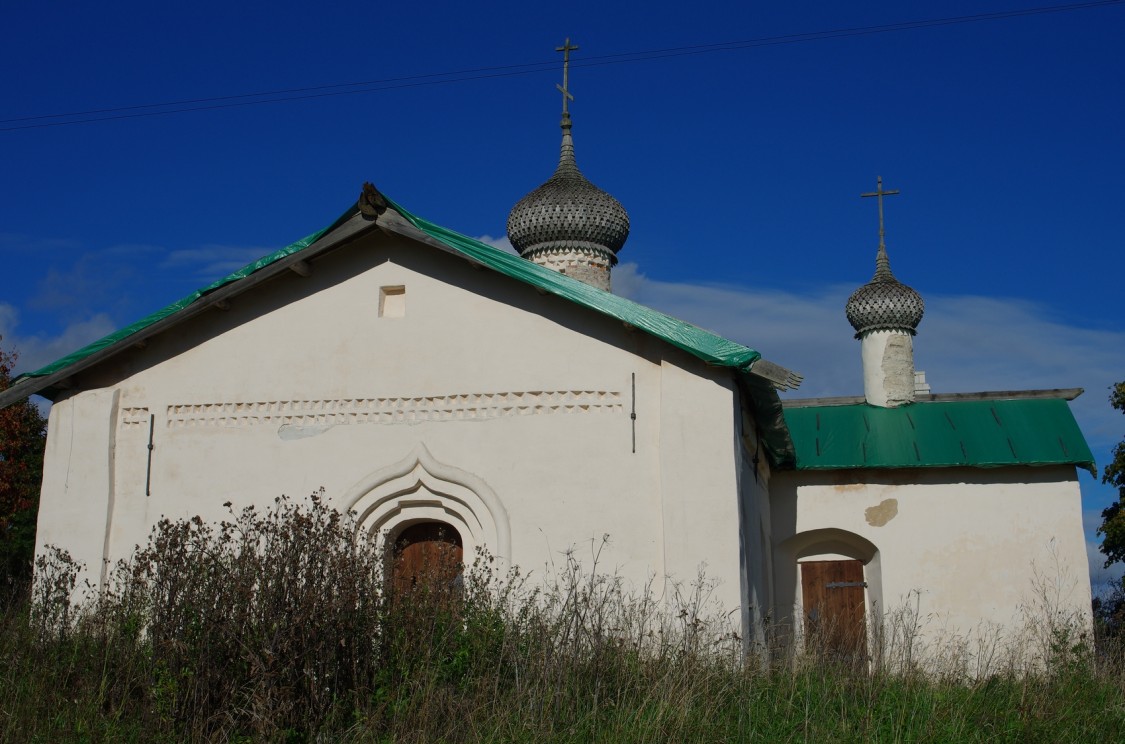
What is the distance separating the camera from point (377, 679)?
6836 millimetres

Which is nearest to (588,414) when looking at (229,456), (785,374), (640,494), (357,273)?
(640,494)

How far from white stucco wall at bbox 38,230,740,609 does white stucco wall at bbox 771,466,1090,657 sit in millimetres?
4630

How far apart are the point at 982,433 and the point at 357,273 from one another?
8.14 m

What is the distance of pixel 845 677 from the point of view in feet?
25.8

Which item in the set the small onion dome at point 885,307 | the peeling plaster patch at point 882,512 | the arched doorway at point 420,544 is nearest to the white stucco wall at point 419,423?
the arched doorway at point 420,544

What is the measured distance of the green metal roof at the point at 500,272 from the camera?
30.1 ft

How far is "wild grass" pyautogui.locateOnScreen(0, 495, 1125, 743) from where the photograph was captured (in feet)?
21.0

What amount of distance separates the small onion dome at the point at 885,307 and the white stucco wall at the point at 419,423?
7897mm

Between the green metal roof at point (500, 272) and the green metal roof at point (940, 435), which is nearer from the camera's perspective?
the green metal roof at point (500, 272)

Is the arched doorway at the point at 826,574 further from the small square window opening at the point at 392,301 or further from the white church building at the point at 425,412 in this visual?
the small square window opening at the point at 392,301

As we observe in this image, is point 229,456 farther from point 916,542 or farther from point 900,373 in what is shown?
point 900,373

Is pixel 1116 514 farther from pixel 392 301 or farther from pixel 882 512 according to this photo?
pixel 392 301

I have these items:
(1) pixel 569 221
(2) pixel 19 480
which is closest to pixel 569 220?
(1) pixel 569 221

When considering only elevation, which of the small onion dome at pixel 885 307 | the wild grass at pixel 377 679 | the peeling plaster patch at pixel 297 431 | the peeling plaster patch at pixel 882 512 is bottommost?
the wild grass at pixel 377 679
